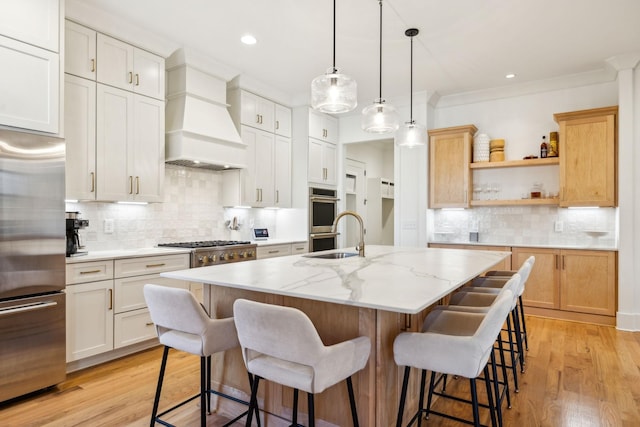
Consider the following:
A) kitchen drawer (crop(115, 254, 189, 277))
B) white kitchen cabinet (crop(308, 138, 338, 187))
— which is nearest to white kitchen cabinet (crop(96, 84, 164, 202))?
kitchen drawer (crop(115, 254, 189, 277))

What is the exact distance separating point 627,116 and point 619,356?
8.15ft

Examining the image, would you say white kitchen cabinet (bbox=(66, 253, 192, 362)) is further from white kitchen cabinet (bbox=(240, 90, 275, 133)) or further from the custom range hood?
white kitchen cabinet (bbox=(240, 90, 275, 133))

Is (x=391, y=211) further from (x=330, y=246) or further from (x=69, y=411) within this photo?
(x=69, y=411)

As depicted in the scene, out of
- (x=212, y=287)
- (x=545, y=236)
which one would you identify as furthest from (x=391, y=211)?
(x=212, y=287)

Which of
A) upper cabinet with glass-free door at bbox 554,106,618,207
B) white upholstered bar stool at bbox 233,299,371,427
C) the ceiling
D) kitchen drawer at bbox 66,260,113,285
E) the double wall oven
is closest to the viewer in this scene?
white upholstered bar stool at bbox 233,299,371,427

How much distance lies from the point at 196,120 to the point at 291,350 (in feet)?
10.2

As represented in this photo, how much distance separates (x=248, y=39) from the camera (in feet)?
11.9

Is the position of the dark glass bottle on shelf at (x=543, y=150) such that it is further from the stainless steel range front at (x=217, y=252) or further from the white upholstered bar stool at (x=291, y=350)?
the white upholstered bar stool at (x=291, y=350)

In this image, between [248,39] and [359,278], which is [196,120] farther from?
[359,278]

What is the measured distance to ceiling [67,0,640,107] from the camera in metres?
3.04

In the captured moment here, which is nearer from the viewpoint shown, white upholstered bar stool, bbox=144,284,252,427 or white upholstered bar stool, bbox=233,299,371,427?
white upholstered bar stool, bbox=233,299,371,427

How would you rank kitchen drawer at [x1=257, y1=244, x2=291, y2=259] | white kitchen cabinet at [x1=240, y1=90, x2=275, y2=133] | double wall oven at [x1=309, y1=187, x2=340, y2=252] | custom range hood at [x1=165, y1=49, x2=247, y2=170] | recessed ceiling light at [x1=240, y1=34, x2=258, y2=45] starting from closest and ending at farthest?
recessed ceiling light at [x1=240, y1=34, x2=258, y2=45] < custom range hood at [x1=165, y1=49, x2=247, y2=170] < kitchen drawer at [x1=257, y1=244, x2=291, y2=259] < white kitchen cabinet at [x1=240, y1=90, x2=275, y2=133] < double wall oven at [x1=309, y1=187, x2=340, y2=252]

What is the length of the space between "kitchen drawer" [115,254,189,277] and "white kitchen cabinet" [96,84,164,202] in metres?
0.58

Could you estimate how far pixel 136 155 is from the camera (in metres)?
3.45
